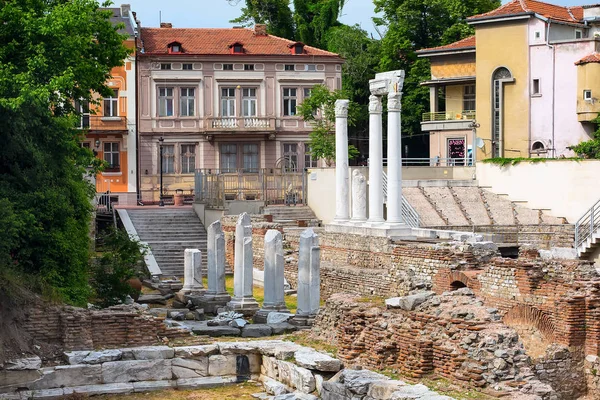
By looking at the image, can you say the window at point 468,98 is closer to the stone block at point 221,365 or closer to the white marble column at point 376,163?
the white marble column at point 376,163

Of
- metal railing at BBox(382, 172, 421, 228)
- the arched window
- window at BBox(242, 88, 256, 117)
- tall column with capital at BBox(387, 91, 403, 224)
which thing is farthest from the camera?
window at BBox(242, 88, 256, 117)

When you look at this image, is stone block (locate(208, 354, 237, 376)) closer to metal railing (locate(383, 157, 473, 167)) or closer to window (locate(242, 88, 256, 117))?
metal railing (locate(383, 157, 473, 167))

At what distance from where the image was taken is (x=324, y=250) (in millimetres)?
32688

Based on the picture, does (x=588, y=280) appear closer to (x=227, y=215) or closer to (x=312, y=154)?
(x=227, y=215)

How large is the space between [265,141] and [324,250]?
2327 cm

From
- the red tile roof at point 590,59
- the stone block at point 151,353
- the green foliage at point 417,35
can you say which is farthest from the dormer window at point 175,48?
the stone block at point 151,353

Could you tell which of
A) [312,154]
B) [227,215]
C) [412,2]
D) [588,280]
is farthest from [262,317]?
[412,2]

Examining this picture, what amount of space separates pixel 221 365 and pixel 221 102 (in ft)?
122

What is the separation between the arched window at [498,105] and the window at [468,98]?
16.6ft

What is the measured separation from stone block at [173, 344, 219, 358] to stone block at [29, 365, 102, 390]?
1.48 meters

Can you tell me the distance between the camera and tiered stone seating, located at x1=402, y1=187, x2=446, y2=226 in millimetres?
37594

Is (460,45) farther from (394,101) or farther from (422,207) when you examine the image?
(394,101)

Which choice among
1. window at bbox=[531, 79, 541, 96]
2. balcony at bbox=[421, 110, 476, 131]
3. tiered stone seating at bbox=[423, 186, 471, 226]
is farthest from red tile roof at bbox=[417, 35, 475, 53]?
tiered stone seating at bbox=[423, 186, 471, 226]

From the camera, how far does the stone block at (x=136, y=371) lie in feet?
59.6
